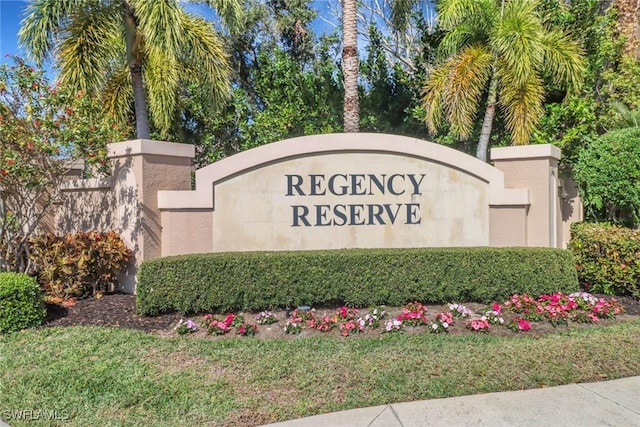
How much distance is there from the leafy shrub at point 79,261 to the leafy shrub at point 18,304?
1.01 metres

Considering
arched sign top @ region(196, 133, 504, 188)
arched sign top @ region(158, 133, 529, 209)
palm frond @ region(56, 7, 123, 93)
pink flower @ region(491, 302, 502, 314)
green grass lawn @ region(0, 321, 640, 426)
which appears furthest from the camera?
palm frond @ region(56, 7, 123, 93)

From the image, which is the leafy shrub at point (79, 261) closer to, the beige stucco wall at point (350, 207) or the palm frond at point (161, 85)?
the beige stucco wall at point (350, 207)

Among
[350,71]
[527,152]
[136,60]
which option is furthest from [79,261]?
[527,152]

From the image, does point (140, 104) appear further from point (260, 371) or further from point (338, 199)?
point (260, 371)

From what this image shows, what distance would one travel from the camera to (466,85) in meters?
10.8

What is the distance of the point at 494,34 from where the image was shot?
10695mm

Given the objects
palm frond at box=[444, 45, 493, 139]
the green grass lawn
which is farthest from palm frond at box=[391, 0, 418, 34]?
the green grass lawn

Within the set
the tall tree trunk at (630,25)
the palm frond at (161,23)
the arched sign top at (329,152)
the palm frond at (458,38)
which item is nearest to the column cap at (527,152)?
the arched sign top at (329,152)

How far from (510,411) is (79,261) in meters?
6.39

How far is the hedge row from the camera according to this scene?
689 cm

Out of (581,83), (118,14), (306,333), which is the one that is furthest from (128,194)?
(581,83)

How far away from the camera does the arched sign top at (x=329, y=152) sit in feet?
25.3

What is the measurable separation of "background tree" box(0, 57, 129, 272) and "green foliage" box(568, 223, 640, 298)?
8.68 metres

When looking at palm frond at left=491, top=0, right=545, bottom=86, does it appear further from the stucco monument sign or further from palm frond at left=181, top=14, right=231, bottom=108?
palm frond at left=181, top=14, right=231, bottom=108
